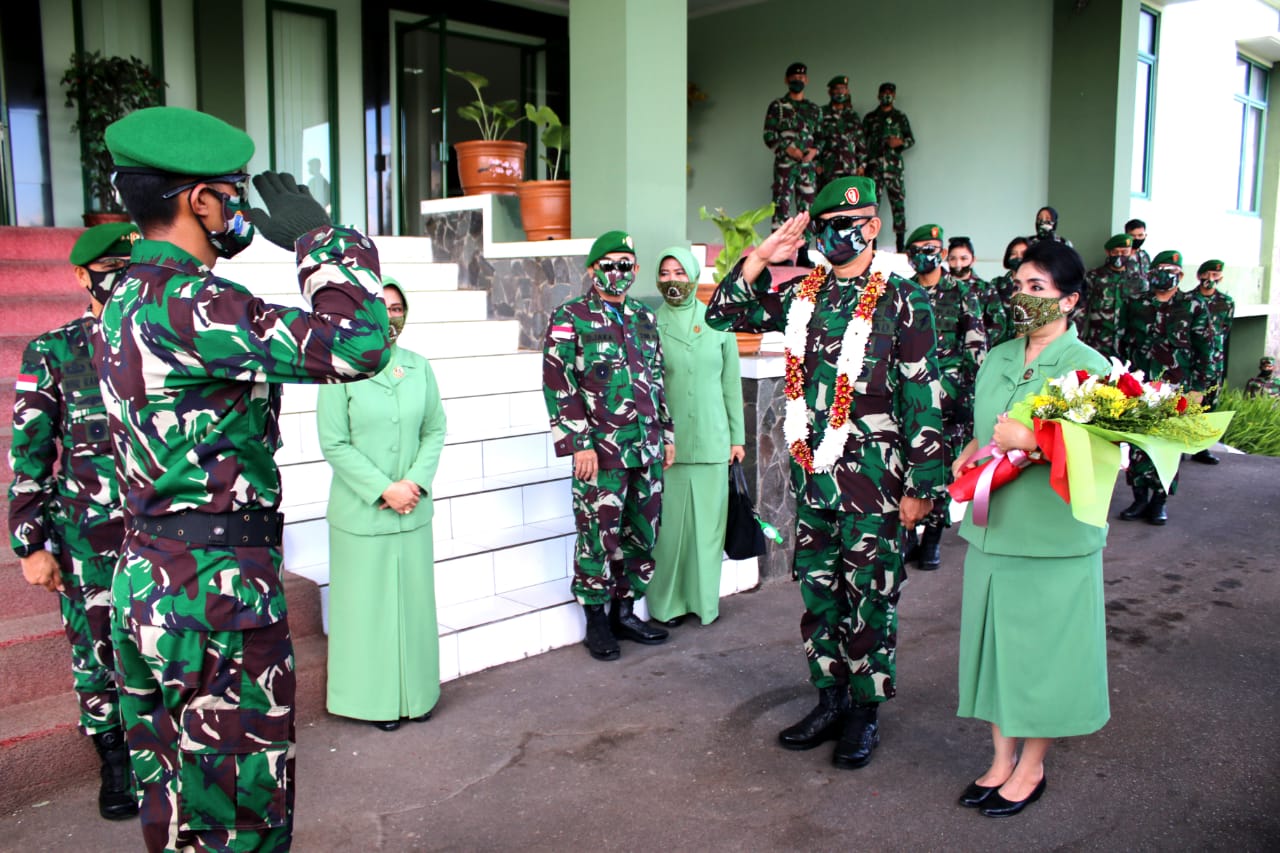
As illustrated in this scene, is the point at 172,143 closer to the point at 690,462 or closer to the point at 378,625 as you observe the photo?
the point at 378,625

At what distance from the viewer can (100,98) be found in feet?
27.9

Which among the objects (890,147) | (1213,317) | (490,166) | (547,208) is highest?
(890,147)

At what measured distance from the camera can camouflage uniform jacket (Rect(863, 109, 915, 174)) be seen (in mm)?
12344

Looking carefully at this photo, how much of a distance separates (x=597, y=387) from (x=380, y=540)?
4.38ft

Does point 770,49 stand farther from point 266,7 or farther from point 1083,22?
point 266,7

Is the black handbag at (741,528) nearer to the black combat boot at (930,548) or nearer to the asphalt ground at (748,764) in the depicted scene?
the asphalt ground at (748,764)

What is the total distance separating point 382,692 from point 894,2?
11331mm

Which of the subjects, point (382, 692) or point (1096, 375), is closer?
point (1096, 375)

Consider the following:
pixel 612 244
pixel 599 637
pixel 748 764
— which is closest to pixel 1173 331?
pixel 612 244

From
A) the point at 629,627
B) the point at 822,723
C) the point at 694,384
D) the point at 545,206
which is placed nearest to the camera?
the point at 822,723

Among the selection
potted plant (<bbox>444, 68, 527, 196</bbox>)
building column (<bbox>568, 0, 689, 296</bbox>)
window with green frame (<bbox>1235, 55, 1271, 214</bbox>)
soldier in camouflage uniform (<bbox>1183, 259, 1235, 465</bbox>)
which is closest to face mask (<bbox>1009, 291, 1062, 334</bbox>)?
building column (<bbox>568, 0, 689, 296</bbox>)

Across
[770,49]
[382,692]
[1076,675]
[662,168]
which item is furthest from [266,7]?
[1076,675]

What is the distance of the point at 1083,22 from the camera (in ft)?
37.4

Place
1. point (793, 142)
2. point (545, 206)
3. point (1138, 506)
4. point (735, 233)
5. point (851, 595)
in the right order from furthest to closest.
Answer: point (793, 142), point (1138, 506), point (545, 206), point (735, 233), point (851, 595)
